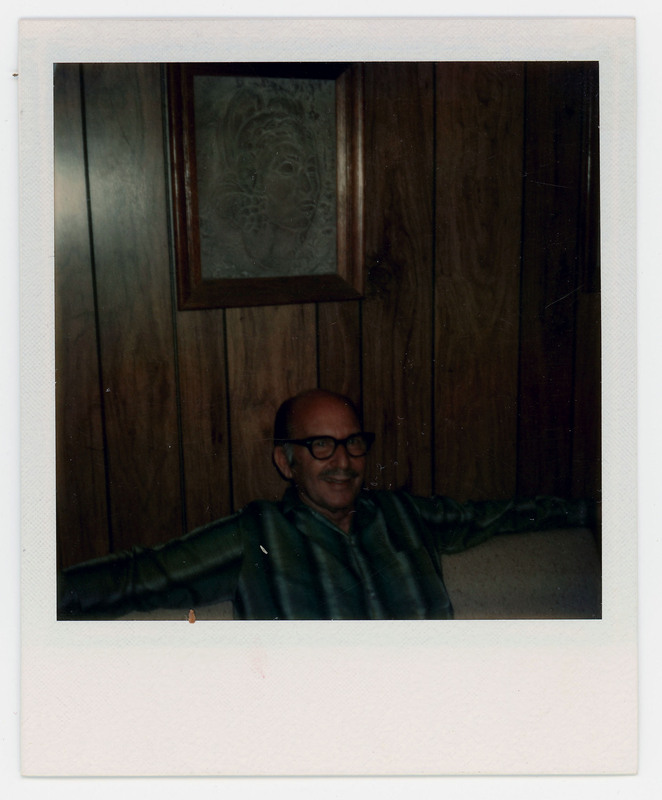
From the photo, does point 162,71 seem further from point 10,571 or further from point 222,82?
point 10,571

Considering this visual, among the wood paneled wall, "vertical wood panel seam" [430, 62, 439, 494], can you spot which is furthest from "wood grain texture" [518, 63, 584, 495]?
"vertical wood panel seam" [430, 62, 439, 494]

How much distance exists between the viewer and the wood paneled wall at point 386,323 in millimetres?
1368

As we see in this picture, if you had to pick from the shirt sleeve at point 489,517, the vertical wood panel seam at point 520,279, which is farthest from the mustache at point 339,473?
the vertical wood panel seam at point 520,279

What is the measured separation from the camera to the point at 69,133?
137 centimetres

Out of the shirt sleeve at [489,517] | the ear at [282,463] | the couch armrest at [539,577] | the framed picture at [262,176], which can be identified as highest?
the framed picture at [262,176]

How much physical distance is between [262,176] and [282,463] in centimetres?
40

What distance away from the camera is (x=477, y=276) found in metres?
1.41

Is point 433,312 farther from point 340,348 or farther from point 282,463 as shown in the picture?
point 282,463

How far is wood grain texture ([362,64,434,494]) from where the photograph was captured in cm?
138

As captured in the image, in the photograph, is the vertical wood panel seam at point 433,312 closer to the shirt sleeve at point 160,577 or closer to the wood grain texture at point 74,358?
the shirt sleeve at point 160,577

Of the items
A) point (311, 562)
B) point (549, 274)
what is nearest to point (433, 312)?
point (549, 274)

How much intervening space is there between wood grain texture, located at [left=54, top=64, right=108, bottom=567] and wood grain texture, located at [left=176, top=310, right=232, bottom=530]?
0.40 ft

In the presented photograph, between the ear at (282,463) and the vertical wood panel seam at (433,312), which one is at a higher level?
the vertical wood panel seam at (433,312)

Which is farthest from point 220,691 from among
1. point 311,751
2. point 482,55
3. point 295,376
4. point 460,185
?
point 482,55
